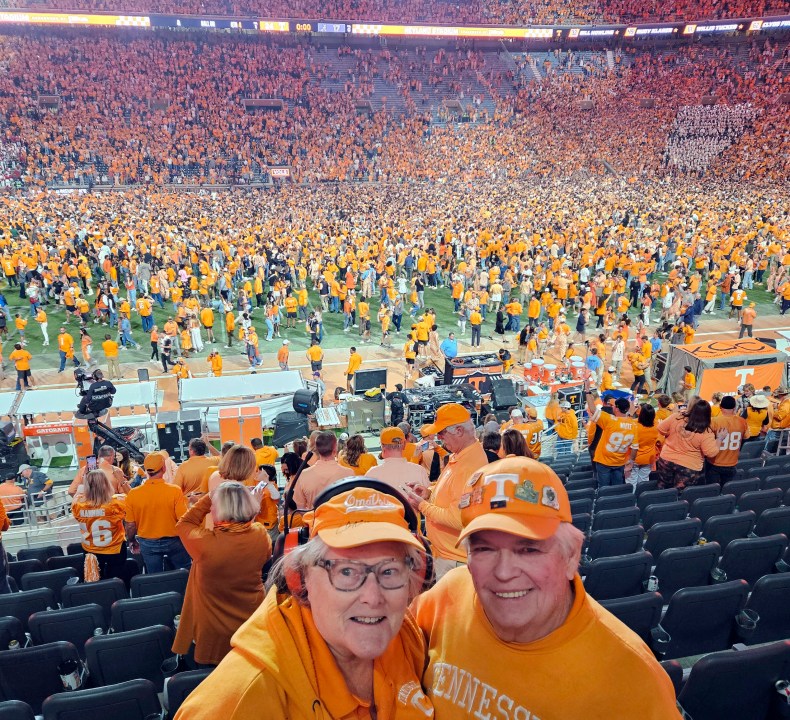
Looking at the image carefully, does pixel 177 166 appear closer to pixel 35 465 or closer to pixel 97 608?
pixel 35 465

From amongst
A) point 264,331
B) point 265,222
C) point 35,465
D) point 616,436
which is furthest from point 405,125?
point 616,436

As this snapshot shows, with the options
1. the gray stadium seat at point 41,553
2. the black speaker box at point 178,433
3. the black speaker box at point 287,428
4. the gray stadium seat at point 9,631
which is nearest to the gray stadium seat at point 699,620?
the gray stadium seat at point 9,631

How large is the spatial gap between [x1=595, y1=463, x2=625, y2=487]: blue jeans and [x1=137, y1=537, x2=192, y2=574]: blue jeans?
4969 mm

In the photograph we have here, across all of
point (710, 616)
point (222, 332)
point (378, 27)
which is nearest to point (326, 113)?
point (378, 27)

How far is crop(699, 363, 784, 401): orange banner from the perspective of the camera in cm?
1302

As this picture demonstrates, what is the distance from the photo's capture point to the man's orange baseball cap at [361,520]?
5.11ft

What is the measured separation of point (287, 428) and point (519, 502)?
36.4 ft

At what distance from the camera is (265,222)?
26.3 metres

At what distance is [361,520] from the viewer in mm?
1633

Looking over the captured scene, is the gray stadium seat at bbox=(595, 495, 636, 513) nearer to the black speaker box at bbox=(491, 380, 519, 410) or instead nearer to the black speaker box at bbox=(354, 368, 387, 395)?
the black speaker box at bbox=(491, 380, 519, 410)

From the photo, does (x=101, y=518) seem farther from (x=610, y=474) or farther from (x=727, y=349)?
(x=727, y=349)

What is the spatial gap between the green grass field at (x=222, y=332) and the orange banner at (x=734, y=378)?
7046mm

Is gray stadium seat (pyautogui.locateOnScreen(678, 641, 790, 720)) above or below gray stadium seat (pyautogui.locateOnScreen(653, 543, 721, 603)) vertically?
above

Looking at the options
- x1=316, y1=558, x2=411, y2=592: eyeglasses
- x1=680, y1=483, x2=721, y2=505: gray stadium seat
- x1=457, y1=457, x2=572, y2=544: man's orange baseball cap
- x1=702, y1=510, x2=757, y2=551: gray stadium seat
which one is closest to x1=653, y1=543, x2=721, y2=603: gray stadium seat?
x1=702, y1=510, x2=757, y2=551: gray stadium seat
